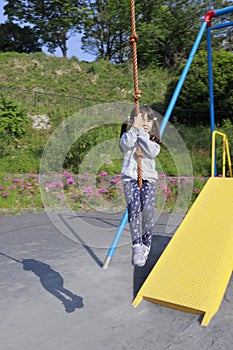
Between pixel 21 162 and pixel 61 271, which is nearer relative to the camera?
pixel 61 271

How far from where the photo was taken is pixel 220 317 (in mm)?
2504

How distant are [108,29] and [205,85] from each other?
1542 cm

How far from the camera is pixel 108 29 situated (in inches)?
977

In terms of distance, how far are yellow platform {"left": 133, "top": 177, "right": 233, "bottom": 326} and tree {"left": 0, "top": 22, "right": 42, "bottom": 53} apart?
79.8ft

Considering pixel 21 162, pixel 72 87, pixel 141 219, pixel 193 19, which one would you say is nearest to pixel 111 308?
pixel 141 219

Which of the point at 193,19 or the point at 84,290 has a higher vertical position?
the point at 193,19

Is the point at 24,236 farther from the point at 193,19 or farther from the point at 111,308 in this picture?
the point at 193,19

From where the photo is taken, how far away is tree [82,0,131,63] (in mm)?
22828

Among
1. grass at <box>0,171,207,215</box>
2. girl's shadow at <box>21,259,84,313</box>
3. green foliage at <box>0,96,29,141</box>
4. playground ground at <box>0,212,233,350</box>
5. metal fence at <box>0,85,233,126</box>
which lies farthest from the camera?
metal fence at <box>0,85,233,126</box>

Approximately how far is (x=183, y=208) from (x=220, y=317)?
4477mm

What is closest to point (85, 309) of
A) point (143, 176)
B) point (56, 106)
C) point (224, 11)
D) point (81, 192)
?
point (143, 176)

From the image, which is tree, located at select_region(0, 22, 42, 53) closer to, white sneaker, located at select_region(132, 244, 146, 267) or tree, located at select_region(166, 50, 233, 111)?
tree, located at select_region(166, 50, 233, 111)

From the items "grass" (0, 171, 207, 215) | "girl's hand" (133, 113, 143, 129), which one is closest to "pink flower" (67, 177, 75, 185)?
"grass" (0, 171, 207, 215)

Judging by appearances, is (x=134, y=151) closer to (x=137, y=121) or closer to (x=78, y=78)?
(x=137, y=121)
